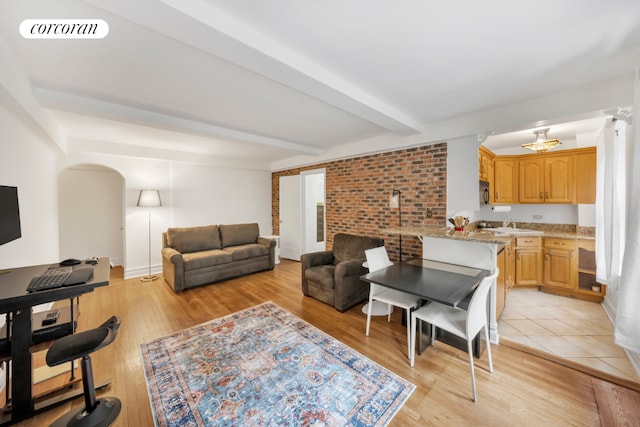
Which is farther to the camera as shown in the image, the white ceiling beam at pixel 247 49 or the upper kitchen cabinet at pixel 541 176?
the upper kitchen cabinet at pixel 541 176

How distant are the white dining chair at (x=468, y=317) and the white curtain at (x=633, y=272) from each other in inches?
28.2

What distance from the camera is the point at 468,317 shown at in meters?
1.77

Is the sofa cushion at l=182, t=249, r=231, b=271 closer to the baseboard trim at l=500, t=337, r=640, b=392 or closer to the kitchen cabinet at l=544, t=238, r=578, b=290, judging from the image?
the baseboard trim at l=500, t=337, r=640, b=392

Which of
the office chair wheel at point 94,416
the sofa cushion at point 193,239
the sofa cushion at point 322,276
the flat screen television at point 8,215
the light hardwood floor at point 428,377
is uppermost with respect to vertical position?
the flat screen television at point 8,215

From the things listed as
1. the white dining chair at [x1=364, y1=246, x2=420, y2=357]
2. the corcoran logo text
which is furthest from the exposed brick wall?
the corcoran logo text

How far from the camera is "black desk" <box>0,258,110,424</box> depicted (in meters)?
1.37

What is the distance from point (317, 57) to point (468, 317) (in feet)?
7.42

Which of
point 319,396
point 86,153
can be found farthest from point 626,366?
point 86,153

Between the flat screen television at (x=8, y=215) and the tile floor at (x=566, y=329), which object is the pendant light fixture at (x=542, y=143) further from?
the flat screen television at (x=8, y=215)

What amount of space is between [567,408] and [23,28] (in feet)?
14.2

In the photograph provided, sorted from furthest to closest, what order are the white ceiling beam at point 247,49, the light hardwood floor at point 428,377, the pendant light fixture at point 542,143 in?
the pendant light fixture at point 542,143, the light hardwood floor at point 428,377, the white ceiling beam at point 247,49

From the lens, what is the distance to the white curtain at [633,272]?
5.09 feet

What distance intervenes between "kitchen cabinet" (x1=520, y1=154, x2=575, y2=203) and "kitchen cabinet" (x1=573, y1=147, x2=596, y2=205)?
0.17ft

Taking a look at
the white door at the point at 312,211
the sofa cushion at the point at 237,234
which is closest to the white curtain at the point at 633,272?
the white door at the point at 312,211
